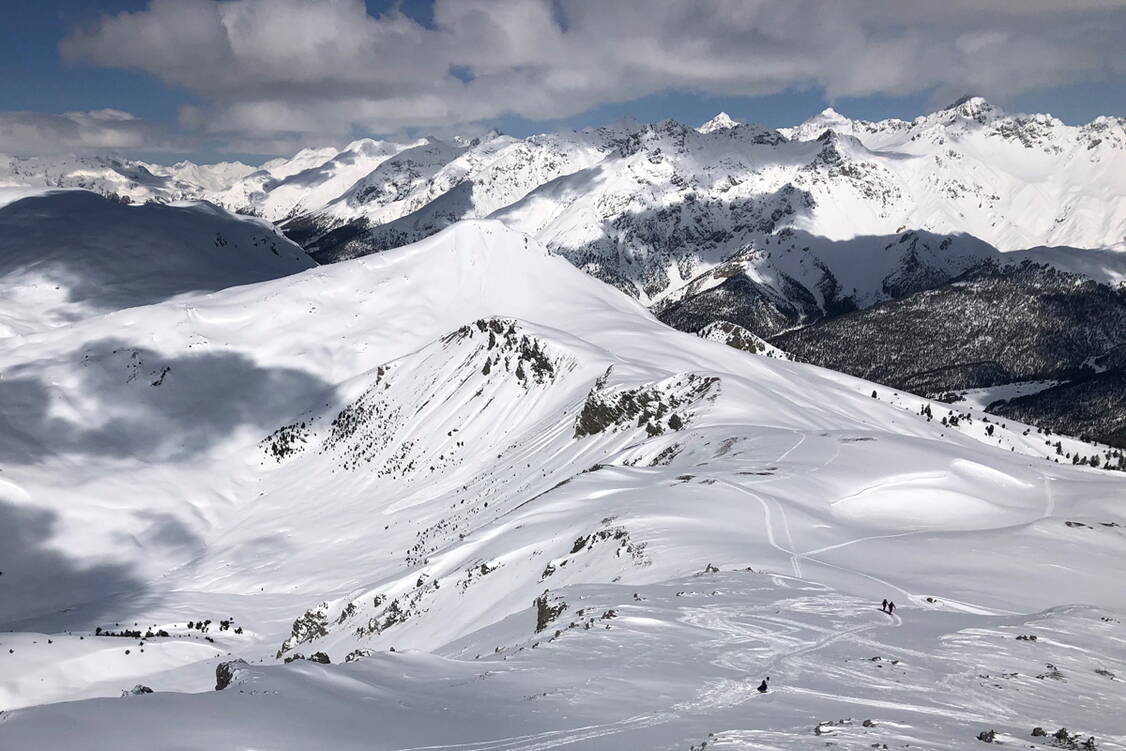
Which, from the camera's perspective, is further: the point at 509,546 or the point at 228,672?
the point at 509,546

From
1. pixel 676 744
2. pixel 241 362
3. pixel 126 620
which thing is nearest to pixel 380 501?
pixel 126 620

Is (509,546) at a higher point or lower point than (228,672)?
higher

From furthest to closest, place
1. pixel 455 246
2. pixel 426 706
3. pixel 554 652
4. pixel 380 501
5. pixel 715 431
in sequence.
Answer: pixel 455 246 < pixel 380 501 < pixel 715 431 < pixel 554 652 < pixel 426 706

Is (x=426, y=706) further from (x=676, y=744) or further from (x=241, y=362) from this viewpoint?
(x=241, y=362)

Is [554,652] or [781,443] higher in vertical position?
[781,443]

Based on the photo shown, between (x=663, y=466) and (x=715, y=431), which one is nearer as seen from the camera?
(x=663, y=466)

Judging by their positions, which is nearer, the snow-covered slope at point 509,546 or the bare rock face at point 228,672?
the snow-covered slope at point 509,546

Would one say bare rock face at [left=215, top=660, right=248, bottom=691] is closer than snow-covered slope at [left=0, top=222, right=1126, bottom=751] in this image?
No

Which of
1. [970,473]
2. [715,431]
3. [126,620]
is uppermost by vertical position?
[715,431]
